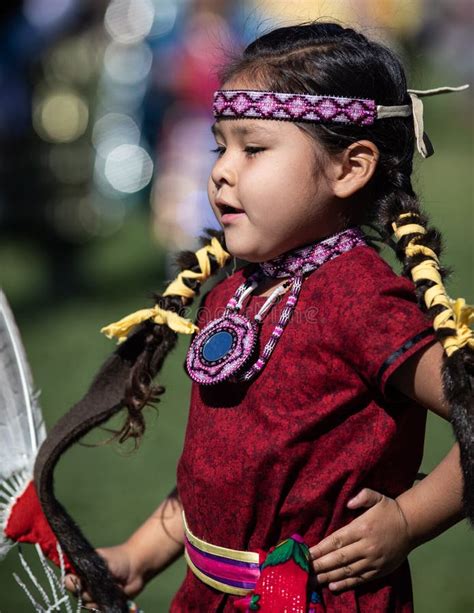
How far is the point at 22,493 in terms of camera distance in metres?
2.10

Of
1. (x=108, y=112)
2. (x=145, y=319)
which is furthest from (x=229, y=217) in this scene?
(x=108, y=112)

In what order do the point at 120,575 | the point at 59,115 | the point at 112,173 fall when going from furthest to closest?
the point at 59,115, the point at 112,173, the point at 120,575

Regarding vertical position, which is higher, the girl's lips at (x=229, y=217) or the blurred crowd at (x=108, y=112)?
the girl's lips at (x=229, y=217)

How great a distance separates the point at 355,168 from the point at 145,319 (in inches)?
20.9

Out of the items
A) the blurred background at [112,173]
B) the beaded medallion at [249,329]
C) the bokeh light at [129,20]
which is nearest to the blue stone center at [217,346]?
the beaded medallion at [249,329]

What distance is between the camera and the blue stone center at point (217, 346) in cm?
180

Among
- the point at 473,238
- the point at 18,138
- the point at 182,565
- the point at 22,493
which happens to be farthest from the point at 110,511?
the point at 18,138

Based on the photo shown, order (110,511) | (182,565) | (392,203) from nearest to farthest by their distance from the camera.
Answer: (392,203) → (182,565) → (110,511)

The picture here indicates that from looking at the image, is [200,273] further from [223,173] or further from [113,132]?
[113,132]

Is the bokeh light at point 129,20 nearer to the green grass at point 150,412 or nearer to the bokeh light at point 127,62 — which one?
the bokeh light at point 127,62

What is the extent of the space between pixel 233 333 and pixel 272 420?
190 millimetres

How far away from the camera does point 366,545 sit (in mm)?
1716

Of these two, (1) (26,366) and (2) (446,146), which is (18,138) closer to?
(2) (446,146)

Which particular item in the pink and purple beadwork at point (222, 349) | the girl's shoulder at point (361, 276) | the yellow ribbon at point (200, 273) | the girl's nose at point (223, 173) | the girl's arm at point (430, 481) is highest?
the girl's nose at point (223, 173)
